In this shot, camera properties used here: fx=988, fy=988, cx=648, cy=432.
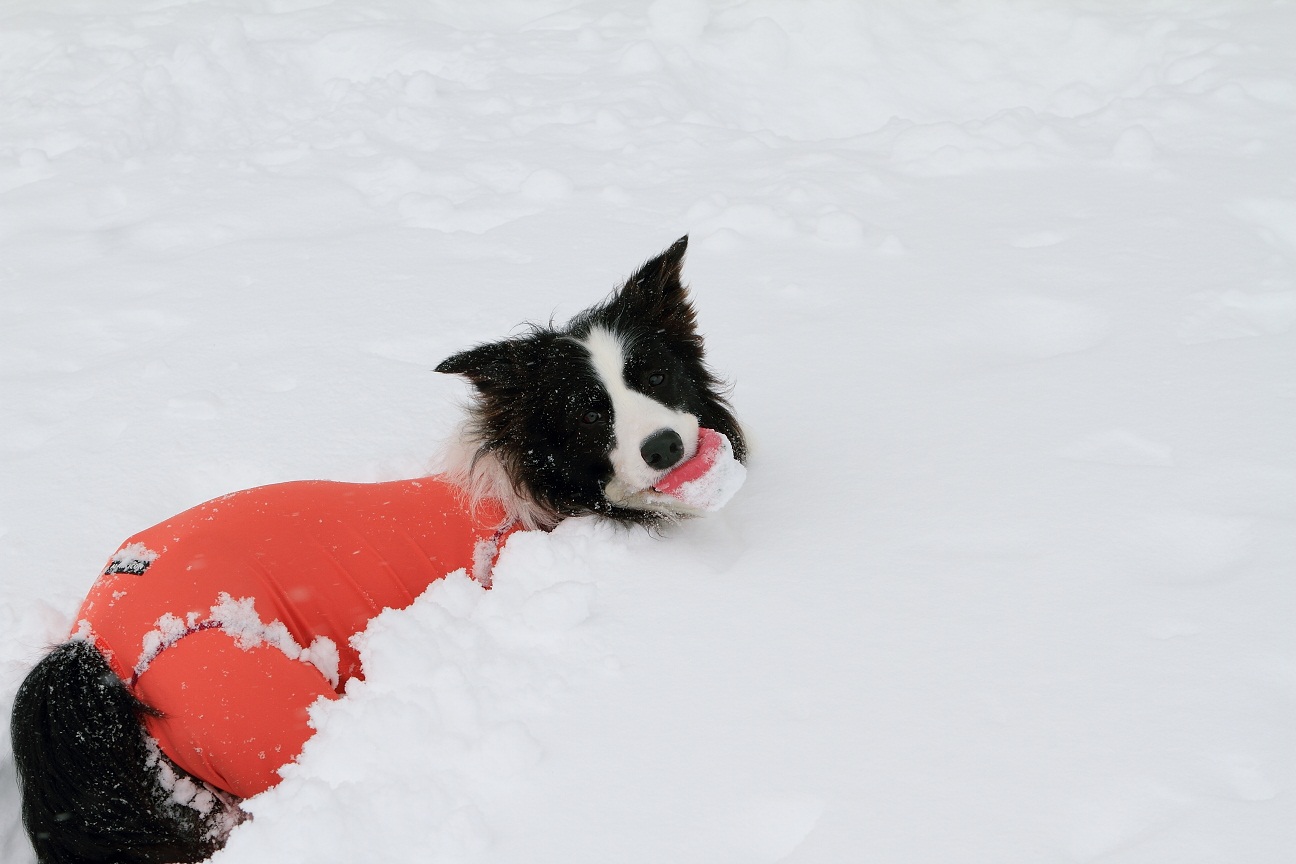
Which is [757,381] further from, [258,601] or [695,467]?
[258,601]

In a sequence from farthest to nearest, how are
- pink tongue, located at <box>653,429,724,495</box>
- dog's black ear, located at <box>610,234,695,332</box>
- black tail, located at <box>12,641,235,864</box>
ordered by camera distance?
dog's black ear, located at <box>610,234,695,332</box>, pink tongue, located at <box>653,429,724,495</box>, black tail, located at <box>12,641,235,864</box>

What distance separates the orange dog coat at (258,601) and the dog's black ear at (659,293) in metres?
0.76

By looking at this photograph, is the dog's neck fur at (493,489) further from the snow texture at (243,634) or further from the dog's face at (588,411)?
the snow texture at (243,634)

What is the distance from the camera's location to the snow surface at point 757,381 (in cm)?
173

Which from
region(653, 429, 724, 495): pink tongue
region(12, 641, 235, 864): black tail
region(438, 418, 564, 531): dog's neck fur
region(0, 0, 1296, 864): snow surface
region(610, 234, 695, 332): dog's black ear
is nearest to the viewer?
region(0, 0, 1296, 864): snow surface

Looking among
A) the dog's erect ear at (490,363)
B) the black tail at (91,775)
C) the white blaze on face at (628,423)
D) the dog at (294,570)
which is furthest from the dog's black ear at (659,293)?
the black tail at (91,775)

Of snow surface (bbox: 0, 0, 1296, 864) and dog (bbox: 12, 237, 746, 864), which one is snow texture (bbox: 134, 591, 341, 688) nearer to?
dog (bbox: 12, 237, 746, 864)

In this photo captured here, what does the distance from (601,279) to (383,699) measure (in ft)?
7.79

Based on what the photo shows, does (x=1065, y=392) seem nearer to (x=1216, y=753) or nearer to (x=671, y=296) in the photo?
(x=671, y=296)

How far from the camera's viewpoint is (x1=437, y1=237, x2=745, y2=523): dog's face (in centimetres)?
261

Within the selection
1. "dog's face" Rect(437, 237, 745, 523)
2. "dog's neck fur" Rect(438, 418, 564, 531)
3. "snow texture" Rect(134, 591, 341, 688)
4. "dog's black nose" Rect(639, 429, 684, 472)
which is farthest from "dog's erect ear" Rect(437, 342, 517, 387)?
"snow texture" Rect(134, 591, 341, 688)

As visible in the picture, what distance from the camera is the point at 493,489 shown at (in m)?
2.70

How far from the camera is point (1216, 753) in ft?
5.39

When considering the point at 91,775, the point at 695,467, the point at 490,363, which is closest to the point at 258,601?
the point at 91,775
